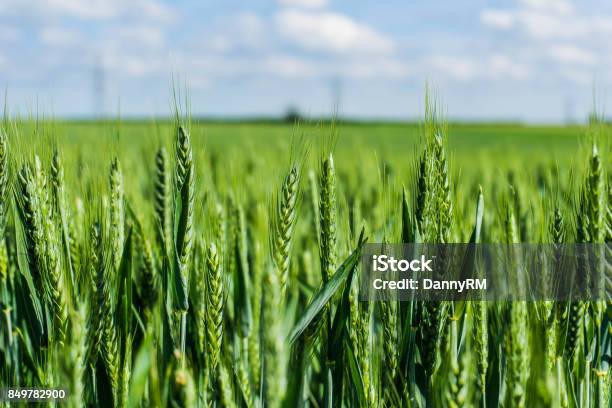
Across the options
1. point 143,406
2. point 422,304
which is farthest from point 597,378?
point 143,406

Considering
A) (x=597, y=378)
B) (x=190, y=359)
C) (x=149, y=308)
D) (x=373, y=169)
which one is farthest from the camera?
(x=373, y=169)

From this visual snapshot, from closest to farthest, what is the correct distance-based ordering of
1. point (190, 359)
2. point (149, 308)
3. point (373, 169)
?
point (190, 359)
point (149, 308)
point (373, 169)

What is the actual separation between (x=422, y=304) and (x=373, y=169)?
12.8 ft

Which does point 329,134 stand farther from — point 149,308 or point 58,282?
point 149,308

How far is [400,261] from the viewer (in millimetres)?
1397

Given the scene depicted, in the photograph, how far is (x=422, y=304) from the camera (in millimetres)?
1361

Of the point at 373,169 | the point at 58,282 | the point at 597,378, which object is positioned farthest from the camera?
the point at 373,169

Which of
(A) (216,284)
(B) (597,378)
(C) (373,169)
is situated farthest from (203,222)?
(C) (373,169)

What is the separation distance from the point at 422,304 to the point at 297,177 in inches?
16.5

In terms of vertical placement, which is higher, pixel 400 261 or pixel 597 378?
pixel 400 261

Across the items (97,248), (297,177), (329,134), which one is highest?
(329,134)

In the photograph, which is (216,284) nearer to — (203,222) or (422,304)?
(203,222)

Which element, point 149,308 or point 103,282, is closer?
point 103,282

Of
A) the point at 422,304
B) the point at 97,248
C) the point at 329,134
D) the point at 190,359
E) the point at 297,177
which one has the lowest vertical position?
the point at 190,359
